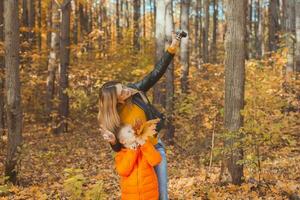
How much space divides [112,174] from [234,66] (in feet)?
12.9

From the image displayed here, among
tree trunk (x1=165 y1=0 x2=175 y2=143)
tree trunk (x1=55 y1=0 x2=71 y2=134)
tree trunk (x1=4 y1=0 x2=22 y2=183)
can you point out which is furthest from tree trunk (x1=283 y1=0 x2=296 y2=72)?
tree trunk (x1=4 y1=0 x2=22 y2=183)

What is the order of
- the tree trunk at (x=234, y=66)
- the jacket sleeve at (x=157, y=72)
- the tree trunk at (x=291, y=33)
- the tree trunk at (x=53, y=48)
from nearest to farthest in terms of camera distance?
the jacket sleeve at (x=157, y=72) → the tree trunk at (x=234, y=66) → the tree trunk at (x=53, y=48) → the tree trunk at (x=291, y=33)

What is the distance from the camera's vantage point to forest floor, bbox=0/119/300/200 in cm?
680

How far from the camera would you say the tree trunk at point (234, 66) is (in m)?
6.61

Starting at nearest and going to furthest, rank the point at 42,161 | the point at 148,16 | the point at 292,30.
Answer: the point at 42,161, the point at 292,30, the point at 148,16

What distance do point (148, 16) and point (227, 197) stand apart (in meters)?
40.3

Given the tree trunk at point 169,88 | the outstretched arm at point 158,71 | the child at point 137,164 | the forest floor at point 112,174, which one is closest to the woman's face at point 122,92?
the child at point 137,164

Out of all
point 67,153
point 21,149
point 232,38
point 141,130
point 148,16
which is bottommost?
point 67,153

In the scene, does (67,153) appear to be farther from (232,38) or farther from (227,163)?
(232,38)

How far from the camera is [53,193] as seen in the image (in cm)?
759

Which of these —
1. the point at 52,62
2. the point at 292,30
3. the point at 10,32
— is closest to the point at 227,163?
the point at 10,32

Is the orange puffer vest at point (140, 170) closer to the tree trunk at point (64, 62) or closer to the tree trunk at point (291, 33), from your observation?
the tree trunk at point (64, 62)

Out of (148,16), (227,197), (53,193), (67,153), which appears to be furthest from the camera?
(148,16)

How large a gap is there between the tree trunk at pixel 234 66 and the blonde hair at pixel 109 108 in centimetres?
313
